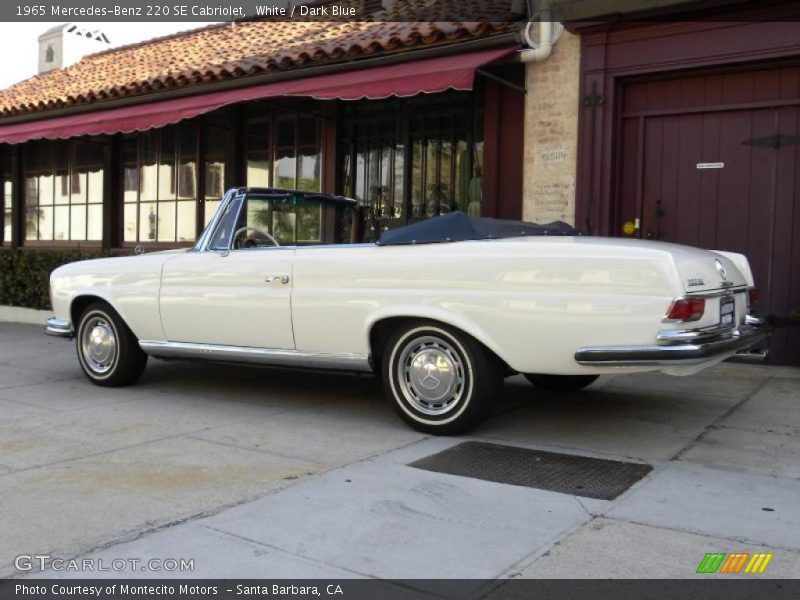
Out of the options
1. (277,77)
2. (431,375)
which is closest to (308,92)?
(277,77)

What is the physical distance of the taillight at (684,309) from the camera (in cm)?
402

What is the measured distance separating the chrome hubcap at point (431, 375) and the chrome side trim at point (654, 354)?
30.6 inches

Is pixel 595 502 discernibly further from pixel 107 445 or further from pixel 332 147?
pixel 332 147

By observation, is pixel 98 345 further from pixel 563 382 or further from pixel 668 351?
pixel 668 351

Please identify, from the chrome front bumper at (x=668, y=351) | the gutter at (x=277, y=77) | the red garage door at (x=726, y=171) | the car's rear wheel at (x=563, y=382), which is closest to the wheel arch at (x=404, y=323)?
the chrome front bumper at (x=668, y=351)

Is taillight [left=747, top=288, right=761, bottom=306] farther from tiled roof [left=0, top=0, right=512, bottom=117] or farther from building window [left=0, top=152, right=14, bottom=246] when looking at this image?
building window [left=0, top=152, right=14, bottom=246]

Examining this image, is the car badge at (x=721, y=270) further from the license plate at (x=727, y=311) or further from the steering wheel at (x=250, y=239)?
the steering wheel at (x=250, y=239)

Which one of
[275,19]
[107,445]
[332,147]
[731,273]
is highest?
[275,19]

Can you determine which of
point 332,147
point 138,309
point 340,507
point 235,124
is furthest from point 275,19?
point 340,507

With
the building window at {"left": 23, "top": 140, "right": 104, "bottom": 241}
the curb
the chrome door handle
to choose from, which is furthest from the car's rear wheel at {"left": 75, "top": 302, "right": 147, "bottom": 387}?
the building window at {"left": 23, "top": 140, "right": 104, "bottom": 241}

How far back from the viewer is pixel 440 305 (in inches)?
182

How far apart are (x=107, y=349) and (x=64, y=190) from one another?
8786 mm

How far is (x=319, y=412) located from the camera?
5.63 m

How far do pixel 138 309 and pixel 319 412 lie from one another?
168 cm
